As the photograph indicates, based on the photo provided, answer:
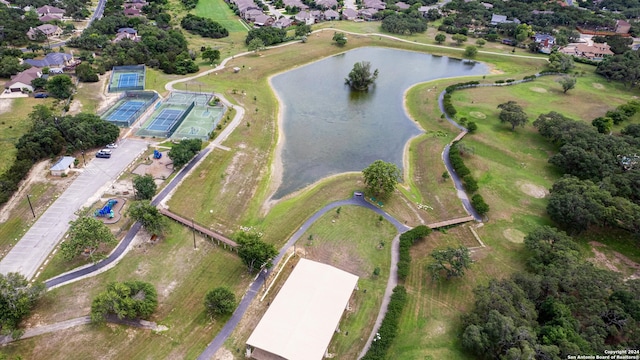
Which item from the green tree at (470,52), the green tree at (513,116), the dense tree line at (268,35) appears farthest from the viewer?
the dense tree line at (268,35)

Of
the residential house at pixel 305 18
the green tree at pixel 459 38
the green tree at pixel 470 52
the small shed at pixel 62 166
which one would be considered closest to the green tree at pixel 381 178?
the small shed at pixel 62 166

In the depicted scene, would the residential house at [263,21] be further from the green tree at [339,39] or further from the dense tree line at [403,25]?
the dense tree line at [403,25]

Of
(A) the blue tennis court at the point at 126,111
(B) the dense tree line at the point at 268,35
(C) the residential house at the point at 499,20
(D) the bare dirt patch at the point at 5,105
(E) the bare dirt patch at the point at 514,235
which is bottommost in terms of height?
(E) the bare dirt patch at the point at 514,235

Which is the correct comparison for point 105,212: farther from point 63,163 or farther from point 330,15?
point 330,15

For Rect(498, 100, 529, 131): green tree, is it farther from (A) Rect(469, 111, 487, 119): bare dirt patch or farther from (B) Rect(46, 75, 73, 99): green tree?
(B) Rect(46, 75, 73, 99): green tree

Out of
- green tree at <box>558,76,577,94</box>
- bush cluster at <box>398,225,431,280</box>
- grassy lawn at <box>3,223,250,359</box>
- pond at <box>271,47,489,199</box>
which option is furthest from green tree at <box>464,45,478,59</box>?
grassy lawn at <box>3,223,250,359</box>

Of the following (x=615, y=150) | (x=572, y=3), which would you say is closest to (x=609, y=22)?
(x=572, y=3)

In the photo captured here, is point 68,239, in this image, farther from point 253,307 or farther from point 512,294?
point 512,294
